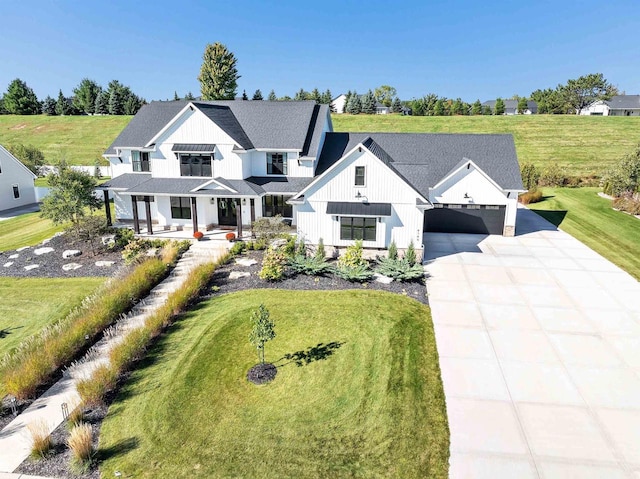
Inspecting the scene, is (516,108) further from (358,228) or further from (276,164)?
(358,228)

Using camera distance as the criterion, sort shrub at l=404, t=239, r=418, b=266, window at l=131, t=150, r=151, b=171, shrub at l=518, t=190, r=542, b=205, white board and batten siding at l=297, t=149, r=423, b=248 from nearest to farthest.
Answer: shrub at l=404, t=239, r=418, b=266 < white board and batten siding at l=297, t=149, r=423, b=248 < window at l=131, t=150, r=151, b=171 < shrub at l=518, t=190, r=542, b=205

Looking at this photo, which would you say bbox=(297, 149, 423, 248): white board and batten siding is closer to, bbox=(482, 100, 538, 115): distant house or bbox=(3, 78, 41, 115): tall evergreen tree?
bbox=(482, 100, 538, 115): distant house

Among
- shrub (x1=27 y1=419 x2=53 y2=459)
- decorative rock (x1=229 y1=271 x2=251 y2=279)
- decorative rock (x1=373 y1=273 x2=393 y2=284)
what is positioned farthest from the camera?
decorative rock (x1=229 y1=271 x2=251 y2=279)

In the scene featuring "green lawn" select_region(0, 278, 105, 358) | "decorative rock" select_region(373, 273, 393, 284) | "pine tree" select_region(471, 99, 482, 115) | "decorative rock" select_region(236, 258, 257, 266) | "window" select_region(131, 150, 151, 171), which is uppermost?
"pine tree" select_region(471, 99, 482, 115)

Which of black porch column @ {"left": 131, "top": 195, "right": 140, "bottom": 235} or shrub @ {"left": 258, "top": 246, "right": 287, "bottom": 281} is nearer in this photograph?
shrub @ {"left": 258, "top": 246, "right": 287, "bottom": 281}

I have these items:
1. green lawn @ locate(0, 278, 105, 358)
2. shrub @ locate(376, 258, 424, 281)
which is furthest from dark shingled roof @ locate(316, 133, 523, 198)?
green lawn @ locate(0, 278, 105, 358)

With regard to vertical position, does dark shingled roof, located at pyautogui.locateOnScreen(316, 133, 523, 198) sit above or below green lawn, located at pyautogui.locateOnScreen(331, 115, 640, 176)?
below

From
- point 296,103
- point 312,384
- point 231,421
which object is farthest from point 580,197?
point 231,421

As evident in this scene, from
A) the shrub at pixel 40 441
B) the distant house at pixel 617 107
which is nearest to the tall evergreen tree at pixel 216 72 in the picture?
the shrub at pixel 40 441

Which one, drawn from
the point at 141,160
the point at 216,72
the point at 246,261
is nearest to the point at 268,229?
the point at 246,261
